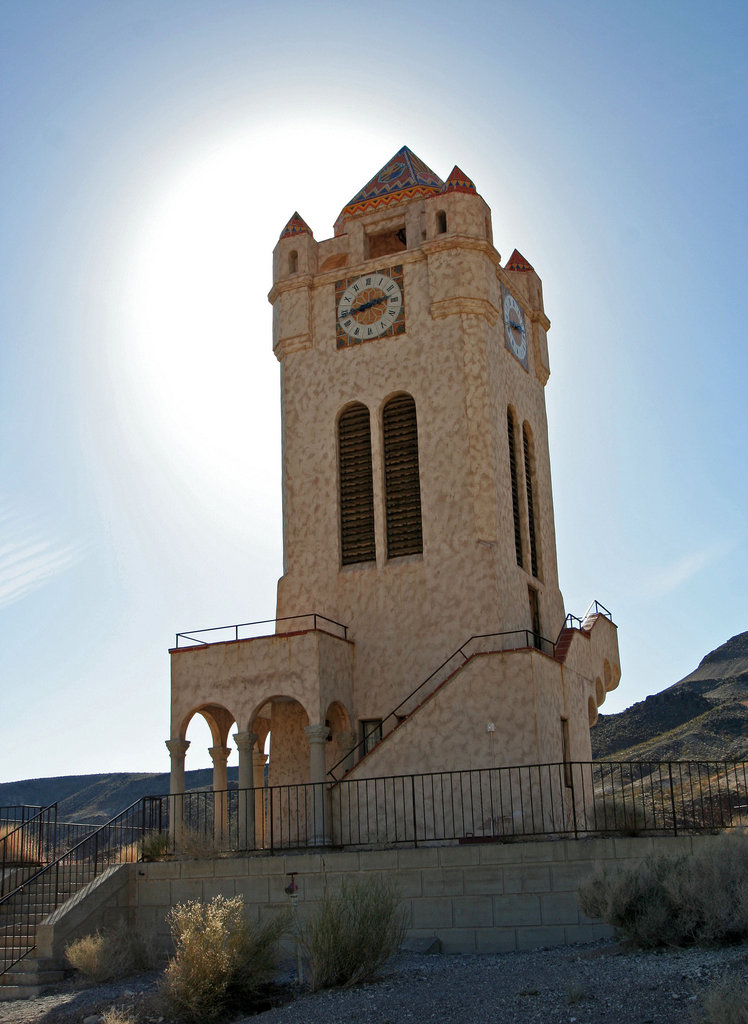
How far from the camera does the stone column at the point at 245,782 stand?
2155 centimetres

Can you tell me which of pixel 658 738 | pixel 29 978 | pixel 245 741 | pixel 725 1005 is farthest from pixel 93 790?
pixel 725 1005

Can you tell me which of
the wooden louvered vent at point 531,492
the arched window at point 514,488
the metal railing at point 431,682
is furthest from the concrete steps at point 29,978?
the wooden louvered vent at point 531,492

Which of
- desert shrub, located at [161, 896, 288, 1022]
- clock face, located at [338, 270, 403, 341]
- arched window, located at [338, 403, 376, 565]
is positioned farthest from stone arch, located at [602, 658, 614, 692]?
desert shrub, located at [161, 896, 288, 1022]

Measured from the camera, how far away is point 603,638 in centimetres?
2683

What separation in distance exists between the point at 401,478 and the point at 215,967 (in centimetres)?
1380

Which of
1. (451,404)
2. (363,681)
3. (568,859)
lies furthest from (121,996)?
(451,404)

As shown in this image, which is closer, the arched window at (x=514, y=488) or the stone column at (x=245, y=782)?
the stone column at (x=245, y=782)

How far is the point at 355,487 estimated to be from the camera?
25656 mm

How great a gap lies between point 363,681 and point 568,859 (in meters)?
8.28

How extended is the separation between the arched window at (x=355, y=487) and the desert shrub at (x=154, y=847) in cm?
766

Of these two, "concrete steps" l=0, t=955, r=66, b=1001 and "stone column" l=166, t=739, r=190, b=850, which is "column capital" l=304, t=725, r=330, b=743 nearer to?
"stone column" l=166, t=739, r=190, b=850

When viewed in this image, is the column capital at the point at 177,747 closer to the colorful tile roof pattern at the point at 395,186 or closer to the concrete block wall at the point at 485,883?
the concrete block wall at the point at 485,883

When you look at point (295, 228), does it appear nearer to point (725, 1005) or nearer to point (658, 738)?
point (725, 1005)

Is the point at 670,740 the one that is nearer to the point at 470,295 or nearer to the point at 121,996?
the point at 470,295
